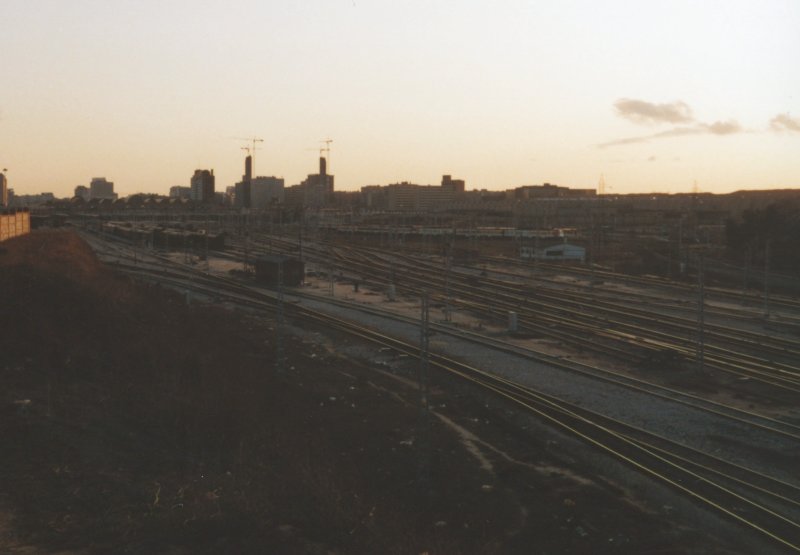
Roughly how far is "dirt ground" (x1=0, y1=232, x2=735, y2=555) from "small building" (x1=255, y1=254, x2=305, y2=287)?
18.3 m

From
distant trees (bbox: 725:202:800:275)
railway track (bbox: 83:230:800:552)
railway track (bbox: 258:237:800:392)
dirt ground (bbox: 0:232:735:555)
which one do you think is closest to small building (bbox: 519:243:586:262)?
distant trees (bbox: 725:202:800:275)

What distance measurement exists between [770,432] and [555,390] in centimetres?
452

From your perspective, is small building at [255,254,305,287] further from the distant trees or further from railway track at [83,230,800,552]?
the distant trees

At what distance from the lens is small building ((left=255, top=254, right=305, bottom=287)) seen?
38438 millimetres

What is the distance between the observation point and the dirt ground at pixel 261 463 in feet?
30.6

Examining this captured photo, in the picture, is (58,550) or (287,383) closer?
(58,550)

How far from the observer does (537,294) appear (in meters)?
34.3

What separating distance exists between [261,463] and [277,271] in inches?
1104

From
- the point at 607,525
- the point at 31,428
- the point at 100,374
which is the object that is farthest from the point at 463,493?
the point at 100,374

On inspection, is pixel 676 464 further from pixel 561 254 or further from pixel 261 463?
pixel 561 254

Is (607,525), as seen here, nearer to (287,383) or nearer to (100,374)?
(287,383)

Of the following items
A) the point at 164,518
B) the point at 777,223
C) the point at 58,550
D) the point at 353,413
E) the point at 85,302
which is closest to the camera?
the point at 58,550

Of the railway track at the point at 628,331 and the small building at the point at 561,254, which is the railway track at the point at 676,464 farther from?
the small building at the point at 561,254

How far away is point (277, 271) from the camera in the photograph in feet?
129
